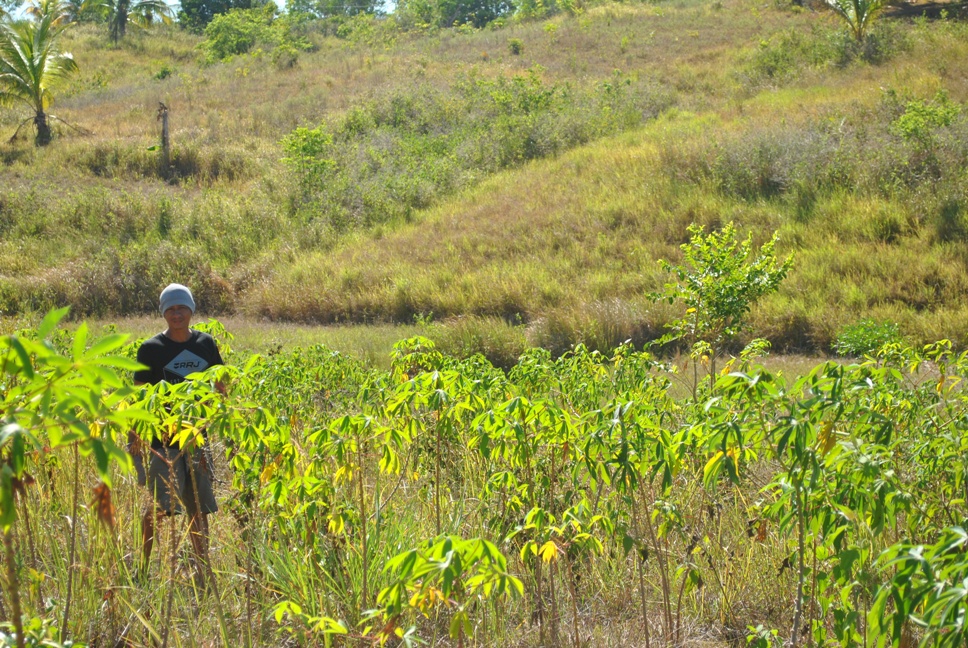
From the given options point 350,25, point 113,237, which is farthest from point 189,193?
point 350,25

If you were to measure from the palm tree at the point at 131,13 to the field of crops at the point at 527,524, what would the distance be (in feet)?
133

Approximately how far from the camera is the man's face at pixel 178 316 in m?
4.72

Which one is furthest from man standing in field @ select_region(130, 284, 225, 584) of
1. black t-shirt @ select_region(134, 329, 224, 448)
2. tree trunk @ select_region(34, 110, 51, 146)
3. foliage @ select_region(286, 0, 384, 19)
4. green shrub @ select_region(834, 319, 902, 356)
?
foliage @ select_region(286, 0, 384, 19)

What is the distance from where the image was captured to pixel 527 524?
3.01 meters

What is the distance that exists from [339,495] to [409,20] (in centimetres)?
4726

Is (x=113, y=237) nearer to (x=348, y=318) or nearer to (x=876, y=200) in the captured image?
(x=348, y=318)

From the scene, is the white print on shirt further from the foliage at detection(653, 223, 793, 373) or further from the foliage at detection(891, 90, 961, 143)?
the foliage at detection(891, 90, 961, 143)

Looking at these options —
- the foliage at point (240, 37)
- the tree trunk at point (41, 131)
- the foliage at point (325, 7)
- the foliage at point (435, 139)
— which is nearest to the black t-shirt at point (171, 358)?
the foliage at point (435, 139)

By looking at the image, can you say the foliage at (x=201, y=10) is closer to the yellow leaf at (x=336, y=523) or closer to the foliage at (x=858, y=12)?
the foliage at (x=858, y=12)

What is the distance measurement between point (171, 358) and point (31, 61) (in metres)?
22.5

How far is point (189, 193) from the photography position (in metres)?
22.9

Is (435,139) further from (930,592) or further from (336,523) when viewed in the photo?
(930,592)

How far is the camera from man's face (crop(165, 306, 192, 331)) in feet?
15.5

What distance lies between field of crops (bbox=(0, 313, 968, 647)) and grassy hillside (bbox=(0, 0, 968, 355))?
299 inches
